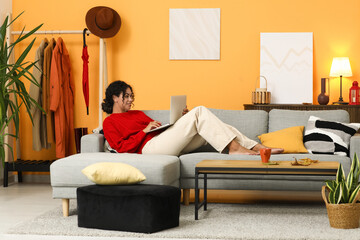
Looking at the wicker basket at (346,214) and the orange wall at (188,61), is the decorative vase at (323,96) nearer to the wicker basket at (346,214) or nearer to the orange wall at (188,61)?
the orange wall at (188,61)

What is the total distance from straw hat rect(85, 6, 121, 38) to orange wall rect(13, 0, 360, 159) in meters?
0.19

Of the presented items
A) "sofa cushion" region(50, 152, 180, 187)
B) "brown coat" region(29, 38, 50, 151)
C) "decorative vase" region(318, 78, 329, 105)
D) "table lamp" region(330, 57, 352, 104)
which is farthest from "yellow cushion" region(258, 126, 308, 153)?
"brown coat" region(29, 38, 50, 151)

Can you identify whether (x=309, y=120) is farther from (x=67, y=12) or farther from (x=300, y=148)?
(x=67, y=12)

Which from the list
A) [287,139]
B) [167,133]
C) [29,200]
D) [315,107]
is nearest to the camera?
[167,133]

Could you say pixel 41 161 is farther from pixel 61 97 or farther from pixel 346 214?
pixel 346 214

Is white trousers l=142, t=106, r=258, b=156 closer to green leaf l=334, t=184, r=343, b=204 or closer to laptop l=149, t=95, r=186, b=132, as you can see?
laptop l=149, t=95, r=186, b=132

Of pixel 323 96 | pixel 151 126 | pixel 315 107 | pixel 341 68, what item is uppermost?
pixel 341 68

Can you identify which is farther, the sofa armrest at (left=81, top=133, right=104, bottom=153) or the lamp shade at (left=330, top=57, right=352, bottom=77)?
the lamp shade at (left=330, top=57, right=352, bottom=77)

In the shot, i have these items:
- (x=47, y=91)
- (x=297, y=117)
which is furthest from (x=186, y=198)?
(x=47, y=91)

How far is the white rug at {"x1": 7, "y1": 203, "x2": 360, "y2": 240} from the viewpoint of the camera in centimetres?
329

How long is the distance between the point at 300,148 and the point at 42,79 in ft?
9.45

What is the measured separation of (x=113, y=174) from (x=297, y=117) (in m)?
→ 2.07

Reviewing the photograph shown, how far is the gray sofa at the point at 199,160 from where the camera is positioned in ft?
12.8

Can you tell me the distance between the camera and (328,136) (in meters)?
4.52
